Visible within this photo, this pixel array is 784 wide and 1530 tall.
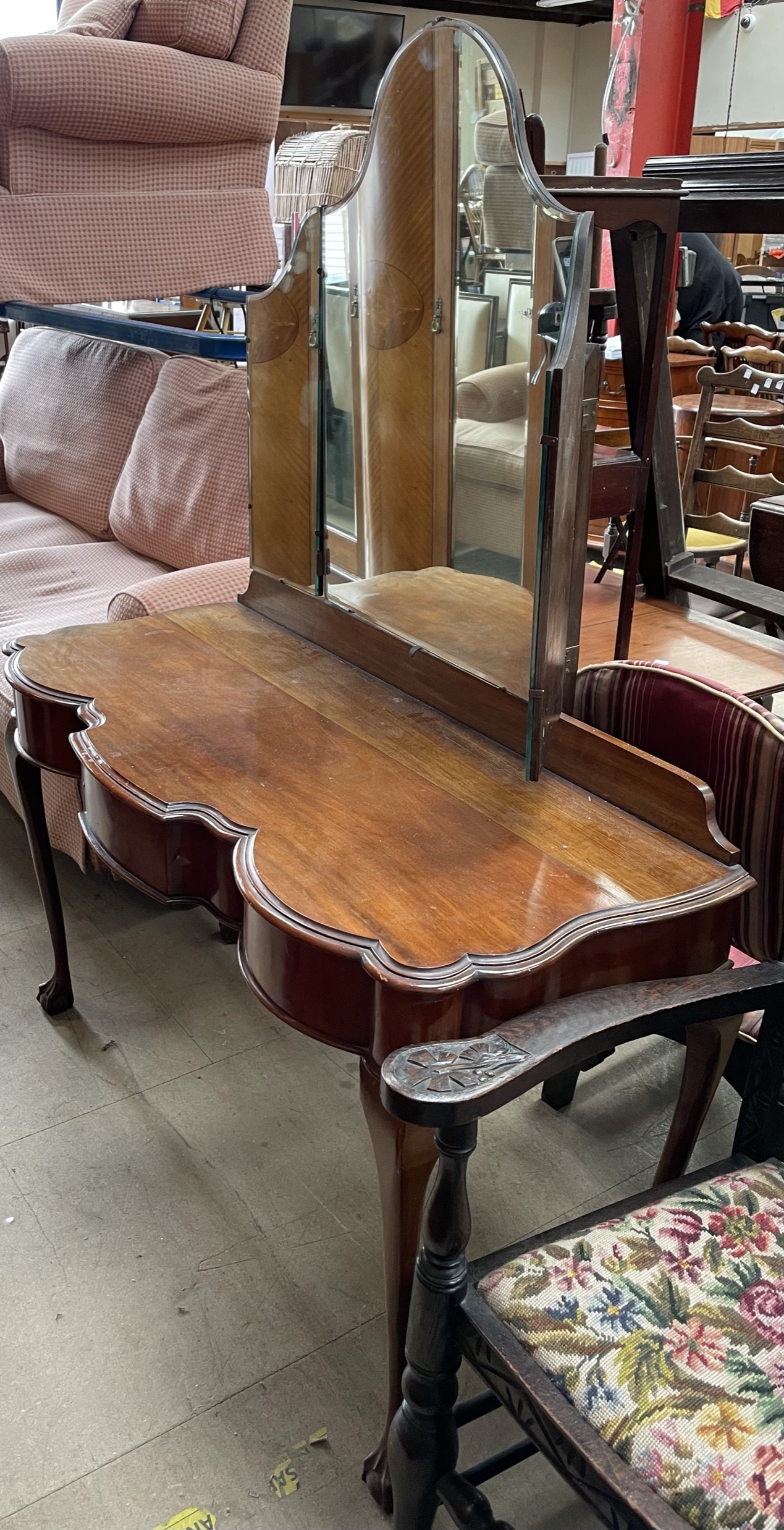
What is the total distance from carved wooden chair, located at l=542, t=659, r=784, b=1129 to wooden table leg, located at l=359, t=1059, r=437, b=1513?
0.21m

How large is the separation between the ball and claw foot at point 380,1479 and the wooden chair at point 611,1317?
0.17 metres

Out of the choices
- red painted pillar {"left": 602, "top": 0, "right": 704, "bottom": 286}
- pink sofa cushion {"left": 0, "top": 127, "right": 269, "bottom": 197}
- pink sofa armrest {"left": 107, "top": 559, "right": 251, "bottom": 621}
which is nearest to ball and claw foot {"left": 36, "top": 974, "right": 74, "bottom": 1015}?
pink sofa armrest {"left": 107, "top": 559, "right": 251, "bottom": 621}

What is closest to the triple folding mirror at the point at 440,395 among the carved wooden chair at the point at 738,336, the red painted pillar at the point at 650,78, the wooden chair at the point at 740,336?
the carved wooden chair at the point at 738,336

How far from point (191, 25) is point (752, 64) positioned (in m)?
9.11

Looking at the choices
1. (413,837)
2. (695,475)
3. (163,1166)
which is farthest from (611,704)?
(695,475)

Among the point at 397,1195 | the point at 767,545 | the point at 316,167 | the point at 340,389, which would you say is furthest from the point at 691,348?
the point at 397,1195

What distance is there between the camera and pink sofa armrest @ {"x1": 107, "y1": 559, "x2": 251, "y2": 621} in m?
2.12

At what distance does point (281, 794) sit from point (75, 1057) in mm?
894

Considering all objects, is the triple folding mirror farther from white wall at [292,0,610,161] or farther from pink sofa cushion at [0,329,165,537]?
white wall at [292,0,610,161]

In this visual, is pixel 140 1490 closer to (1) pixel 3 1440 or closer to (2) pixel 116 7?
(1) pixel 3 1440

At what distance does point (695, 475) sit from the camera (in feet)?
11.5

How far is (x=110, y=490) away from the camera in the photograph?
312 centimetres

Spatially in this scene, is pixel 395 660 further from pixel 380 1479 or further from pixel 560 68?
pixel 560 68

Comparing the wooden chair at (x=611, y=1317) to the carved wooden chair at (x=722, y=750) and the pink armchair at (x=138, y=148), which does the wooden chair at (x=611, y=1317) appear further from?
the pink armchair at (x=138, y=148)
